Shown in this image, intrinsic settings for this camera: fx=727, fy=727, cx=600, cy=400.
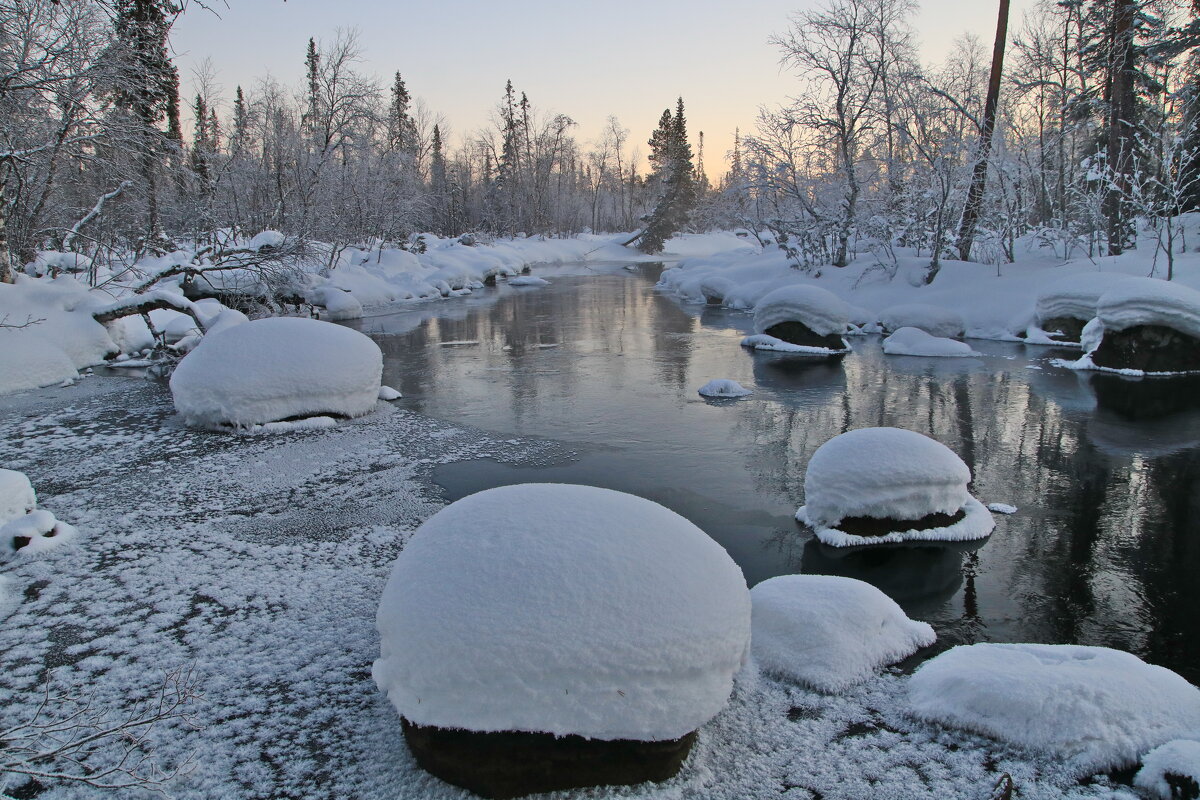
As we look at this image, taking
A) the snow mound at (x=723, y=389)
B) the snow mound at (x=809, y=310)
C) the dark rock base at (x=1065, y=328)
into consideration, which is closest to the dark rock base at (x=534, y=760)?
the snow mound at (x=723, y=389)

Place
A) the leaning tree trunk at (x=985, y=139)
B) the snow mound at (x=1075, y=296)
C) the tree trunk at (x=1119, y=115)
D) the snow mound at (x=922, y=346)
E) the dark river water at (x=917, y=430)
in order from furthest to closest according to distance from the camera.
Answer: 1. the leaning tree trunk at (x=985, y=139)
2. the tree trunk at (x=1119, y=115)
3. the snow mound at (x=922, y=346)
4. the snow mound at (x=1075, y=296)
5. the dark river water at (x=917, y=430)

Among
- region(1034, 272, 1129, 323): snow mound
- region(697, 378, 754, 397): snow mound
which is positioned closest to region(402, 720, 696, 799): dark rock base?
region(697, 378, 754, 397): snow mound

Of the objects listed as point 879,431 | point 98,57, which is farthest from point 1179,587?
point 98,57

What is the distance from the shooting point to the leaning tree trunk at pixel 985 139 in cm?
2042

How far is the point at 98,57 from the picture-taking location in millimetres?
14500

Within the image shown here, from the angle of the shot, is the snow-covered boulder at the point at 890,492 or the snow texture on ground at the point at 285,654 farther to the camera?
the snow-covered boulder at the point at 890,492

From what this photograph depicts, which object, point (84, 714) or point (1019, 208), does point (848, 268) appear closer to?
point (1019, 208)

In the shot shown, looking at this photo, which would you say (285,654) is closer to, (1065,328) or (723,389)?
(723,389)

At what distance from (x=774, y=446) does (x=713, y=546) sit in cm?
577

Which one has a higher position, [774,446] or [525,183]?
[525,183]

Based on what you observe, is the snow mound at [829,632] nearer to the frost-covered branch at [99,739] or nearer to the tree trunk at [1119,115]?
the frost-covered branch at [99,739]

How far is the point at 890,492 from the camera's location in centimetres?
662

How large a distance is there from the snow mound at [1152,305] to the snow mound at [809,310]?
5.23 metres

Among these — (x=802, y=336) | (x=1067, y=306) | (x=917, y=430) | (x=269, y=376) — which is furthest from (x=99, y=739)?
(x=1067, y=306)
